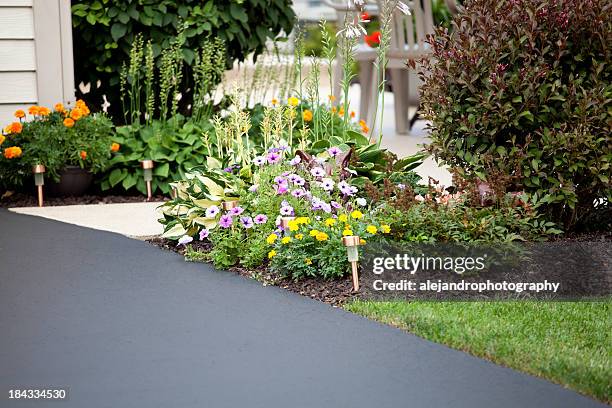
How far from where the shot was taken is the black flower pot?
19.0ft

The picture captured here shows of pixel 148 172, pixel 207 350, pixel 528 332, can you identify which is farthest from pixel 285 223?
pixel 148 172

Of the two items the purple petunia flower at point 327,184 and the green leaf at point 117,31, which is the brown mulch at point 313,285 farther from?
the green leaf at point 117,31

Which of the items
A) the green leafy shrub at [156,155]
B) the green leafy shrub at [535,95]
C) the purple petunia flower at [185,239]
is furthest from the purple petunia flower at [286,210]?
the green leafy shrub at [156,155]

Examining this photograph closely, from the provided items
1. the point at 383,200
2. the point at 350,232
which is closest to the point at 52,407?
the point at 350,232

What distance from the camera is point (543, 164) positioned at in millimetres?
4250

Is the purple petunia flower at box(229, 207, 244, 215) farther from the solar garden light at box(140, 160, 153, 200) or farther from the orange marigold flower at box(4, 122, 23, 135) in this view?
the orange marigold flower at box(4, 122, 23, 135)

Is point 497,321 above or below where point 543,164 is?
below

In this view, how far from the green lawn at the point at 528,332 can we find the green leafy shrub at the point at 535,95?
2.21 feet

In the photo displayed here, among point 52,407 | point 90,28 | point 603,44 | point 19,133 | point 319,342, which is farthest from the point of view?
point 90,28

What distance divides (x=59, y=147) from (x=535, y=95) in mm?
2821

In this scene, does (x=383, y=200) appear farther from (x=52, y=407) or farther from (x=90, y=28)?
(x=90, y=28)

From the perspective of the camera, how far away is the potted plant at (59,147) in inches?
221

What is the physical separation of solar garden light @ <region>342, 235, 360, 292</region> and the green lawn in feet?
0.48

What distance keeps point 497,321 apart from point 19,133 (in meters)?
3.34
